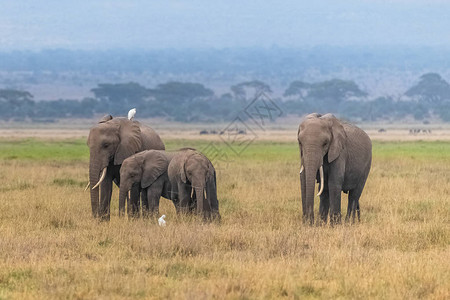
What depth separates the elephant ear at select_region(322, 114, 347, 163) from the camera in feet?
41.1

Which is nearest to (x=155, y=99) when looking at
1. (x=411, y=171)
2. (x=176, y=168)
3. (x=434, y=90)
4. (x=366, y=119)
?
(x=366, y=119)

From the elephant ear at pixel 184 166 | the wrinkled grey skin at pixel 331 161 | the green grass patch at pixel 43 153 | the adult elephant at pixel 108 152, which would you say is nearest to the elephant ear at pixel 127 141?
the adult elephant at pixel 108 152

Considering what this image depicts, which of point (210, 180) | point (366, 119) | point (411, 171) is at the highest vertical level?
point (210, 180)

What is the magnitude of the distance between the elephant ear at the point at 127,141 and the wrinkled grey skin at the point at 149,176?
0.26 m

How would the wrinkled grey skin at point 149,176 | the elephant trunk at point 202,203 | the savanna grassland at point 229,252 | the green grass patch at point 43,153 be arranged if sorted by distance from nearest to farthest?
the savanna grassland at point 229,252, the elephant trunk at point 202,203, the wrinkled grey skin at point 149,176, the green grass patch at point 43,153

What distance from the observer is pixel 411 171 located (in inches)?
995

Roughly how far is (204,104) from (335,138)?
143 m

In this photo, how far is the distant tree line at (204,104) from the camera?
14938 cm

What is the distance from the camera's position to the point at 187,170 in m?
13.4

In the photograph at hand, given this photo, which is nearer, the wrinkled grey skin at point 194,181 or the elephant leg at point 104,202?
the wrinkled grey skin at point 194,181

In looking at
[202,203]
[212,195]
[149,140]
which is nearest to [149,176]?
[212,195]

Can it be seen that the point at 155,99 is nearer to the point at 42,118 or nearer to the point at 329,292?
the point at 42,118

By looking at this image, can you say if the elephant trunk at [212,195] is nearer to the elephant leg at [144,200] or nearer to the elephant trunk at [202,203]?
the elephant trunk at [202,203]

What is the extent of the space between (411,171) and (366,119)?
429 ft
